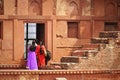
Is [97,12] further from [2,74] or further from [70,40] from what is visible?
[2,74]

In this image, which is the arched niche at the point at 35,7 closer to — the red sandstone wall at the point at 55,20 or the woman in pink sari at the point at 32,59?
the red sandstone wall at the point at 55,20

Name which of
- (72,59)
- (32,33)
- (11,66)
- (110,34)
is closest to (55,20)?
(32,33)

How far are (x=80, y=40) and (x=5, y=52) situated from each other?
314 cm

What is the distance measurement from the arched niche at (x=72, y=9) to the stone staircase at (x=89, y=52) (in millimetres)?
2433

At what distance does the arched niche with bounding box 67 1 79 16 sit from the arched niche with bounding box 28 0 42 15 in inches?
47.7

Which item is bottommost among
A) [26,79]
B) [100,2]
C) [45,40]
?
[26,79]

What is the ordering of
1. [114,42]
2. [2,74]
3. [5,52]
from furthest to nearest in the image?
[5,52] → [114,42] → [2,74]

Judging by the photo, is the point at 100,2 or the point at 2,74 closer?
the point at 2,74

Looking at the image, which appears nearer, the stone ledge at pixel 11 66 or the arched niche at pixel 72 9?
the stone ledge at pixel 11 66

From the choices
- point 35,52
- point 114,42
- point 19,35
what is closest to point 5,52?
point 19,35

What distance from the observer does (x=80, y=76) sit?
1573 cm

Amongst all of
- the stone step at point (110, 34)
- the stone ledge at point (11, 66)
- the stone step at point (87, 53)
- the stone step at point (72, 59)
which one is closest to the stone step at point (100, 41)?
the stone step at point (110, 34)

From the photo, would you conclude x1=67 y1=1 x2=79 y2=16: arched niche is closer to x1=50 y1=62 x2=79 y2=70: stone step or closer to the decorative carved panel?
the decorative carved panel

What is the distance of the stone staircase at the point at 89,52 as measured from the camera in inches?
624
